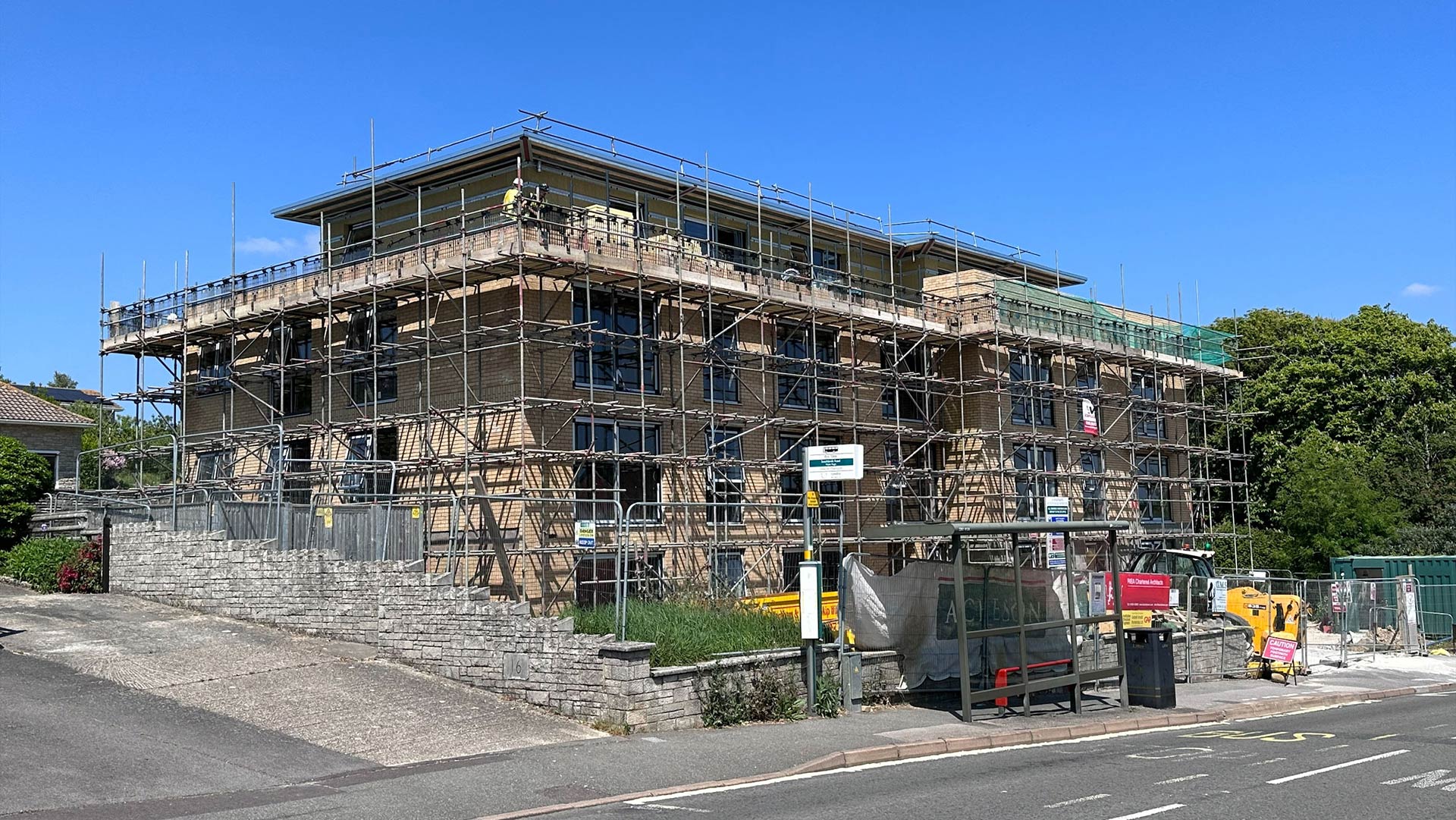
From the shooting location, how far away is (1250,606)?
95.3 ft

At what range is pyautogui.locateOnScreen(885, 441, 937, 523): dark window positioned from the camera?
34719mm

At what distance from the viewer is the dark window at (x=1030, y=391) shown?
3828 centimetres

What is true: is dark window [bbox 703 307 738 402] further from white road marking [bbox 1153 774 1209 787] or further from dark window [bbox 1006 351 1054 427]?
white road marking [bbox 1153 774 1209 787]

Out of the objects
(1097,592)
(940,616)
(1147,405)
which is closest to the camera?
(940,616)

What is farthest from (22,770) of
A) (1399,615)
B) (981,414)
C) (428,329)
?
(1399,615)

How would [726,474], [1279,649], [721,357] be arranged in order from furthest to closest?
[721,357], [726,474], [1279,649]

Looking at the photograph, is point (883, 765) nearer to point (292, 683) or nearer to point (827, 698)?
point (827, 698)

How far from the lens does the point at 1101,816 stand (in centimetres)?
1136

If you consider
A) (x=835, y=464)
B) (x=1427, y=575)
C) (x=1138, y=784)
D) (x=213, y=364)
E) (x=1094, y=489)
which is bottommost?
(x=1138, y=784)

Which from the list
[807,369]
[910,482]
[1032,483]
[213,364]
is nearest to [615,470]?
[807,369]

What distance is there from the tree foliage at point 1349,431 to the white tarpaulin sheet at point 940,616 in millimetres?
28240

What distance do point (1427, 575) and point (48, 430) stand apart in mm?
39909

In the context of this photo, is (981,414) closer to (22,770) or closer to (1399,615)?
(1399,615)

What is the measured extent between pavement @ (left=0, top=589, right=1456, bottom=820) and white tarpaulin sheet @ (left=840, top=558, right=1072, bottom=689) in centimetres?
75
